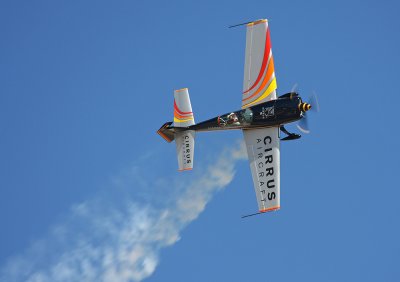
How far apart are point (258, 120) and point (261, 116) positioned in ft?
1.05

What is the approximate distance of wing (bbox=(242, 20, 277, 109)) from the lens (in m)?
54.8

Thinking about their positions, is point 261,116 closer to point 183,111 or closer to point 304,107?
point 304,107

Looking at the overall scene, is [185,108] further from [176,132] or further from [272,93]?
[272,93]

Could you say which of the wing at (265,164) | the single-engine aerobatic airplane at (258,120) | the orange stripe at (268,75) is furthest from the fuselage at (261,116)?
the orange stripe at (268,75)

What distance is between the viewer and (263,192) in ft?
173

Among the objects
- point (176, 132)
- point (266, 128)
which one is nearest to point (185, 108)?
point (176, 132)

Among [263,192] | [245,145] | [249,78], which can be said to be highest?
[249,78]

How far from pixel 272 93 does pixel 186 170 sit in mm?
7113

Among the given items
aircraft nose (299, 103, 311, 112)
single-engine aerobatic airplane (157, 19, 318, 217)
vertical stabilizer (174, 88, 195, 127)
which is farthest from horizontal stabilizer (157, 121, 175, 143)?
aircraft nose (299, 103, 311, 112)

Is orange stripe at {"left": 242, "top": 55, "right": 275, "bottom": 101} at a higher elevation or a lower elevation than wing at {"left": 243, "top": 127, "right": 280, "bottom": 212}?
higher

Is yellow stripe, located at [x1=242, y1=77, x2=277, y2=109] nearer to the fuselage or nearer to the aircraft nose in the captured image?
the fuselage

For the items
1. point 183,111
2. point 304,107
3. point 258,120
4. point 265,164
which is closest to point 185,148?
point 183,111

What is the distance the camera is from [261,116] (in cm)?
5356

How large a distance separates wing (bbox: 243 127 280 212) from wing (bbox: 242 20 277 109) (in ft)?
7.19
